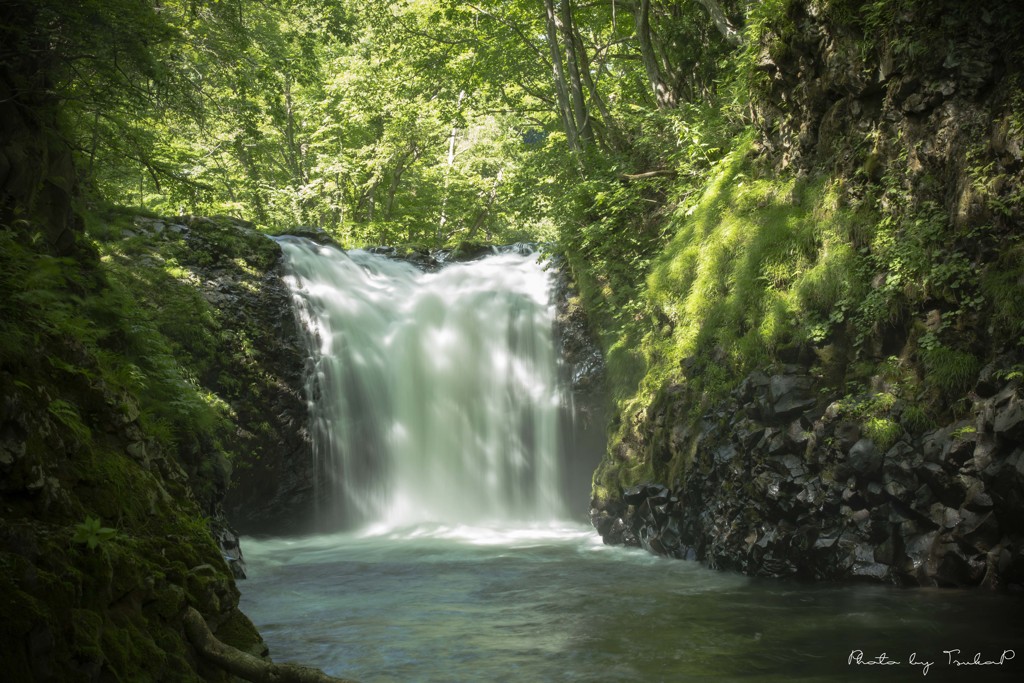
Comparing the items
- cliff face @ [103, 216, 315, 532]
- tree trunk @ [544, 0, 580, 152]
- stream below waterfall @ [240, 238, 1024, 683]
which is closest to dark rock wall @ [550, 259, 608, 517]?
stream below waterfall @ [240, 238, 1024, 683]

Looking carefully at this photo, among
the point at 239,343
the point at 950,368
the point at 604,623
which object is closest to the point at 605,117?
the point at 239,343

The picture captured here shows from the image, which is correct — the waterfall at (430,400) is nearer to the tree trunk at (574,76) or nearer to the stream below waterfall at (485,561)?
the stream below waterfall at (485,561)

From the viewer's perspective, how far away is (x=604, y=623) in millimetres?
7359

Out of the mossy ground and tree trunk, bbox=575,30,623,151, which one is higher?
tree trunk, bbox=575,30,623,151

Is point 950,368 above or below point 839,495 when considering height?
above

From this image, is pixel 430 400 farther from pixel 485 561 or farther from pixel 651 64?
pixel 651 64

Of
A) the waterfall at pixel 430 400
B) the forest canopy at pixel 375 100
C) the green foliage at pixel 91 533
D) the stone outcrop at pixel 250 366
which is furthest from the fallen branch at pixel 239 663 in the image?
the waterfall at pixel 430 400

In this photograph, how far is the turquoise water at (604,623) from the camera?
5.98 metres

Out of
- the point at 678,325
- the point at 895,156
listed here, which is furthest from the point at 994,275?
the point at 678,325

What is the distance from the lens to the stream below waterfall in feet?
20.4

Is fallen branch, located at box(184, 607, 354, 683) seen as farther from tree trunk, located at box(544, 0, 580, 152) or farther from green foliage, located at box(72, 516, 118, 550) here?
tree trunk, located at box(544, 0, 580, 152)

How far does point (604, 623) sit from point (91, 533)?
4.79 meters

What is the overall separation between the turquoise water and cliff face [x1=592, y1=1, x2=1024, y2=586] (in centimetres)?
53

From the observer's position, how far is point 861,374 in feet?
27.8
